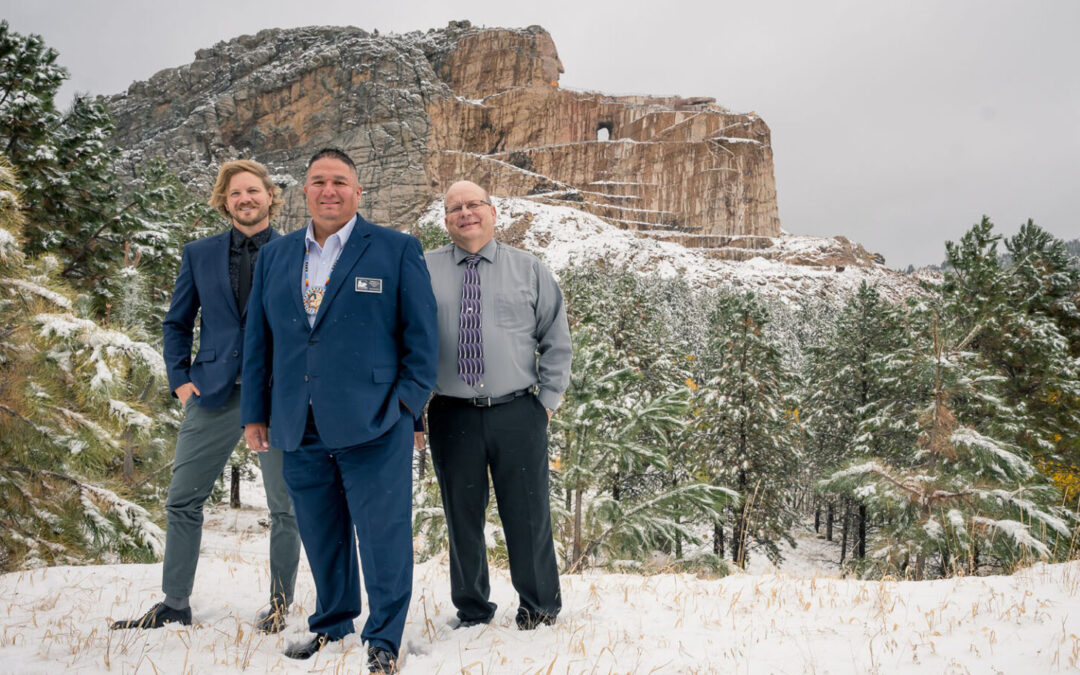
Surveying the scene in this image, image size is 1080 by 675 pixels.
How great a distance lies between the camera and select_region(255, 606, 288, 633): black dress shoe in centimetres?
284

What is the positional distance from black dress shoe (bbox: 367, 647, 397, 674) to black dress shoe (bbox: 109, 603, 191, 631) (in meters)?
1.16

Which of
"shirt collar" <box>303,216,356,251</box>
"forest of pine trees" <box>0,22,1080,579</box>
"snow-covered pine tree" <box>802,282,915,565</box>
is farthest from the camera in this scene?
"snow-covered pine tree" <box>802,282,915,565</box>

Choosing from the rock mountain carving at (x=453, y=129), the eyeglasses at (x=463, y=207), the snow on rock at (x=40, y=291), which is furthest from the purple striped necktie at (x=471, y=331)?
the rock mountain carving at (x=453, y=129)

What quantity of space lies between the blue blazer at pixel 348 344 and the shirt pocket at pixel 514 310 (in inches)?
18.1

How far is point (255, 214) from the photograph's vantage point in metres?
3.15

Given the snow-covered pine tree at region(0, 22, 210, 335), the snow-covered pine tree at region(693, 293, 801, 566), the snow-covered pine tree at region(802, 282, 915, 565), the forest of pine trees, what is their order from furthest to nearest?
the snow-covered pine tree at region(693, 293, 801, 566) → the snow-covered pine tree at region(802, 282, 915, 565) → the snow-covered pine tree at region(0, 22, 210, 335) → the forest of pine trees

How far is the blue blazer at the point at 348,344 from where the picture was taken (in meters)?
2.43

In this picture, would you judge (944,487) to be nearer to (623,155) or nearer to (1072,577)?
(1072,577)

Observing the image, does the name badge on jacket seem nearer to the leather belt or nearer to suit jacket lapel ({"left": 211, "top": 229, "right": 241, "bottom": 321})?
the leather belt

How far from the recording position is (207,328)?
2.99 metres

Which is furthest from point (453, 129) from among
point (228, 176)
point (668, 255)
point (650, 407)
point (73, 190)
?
point (228, 176)

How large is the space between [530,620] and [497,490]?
2.29ft

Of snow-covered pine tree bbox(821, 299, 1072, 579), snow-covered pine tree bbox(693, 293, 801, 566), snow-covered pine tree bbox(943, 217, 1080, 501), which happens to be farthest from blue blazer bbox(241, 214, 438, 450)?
snow-covered pine tree bbox(693, 293, 801, 566)

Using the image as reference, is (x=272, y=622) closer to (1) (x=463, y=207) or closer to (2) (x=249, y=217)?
(2) (x=249, y=217)
